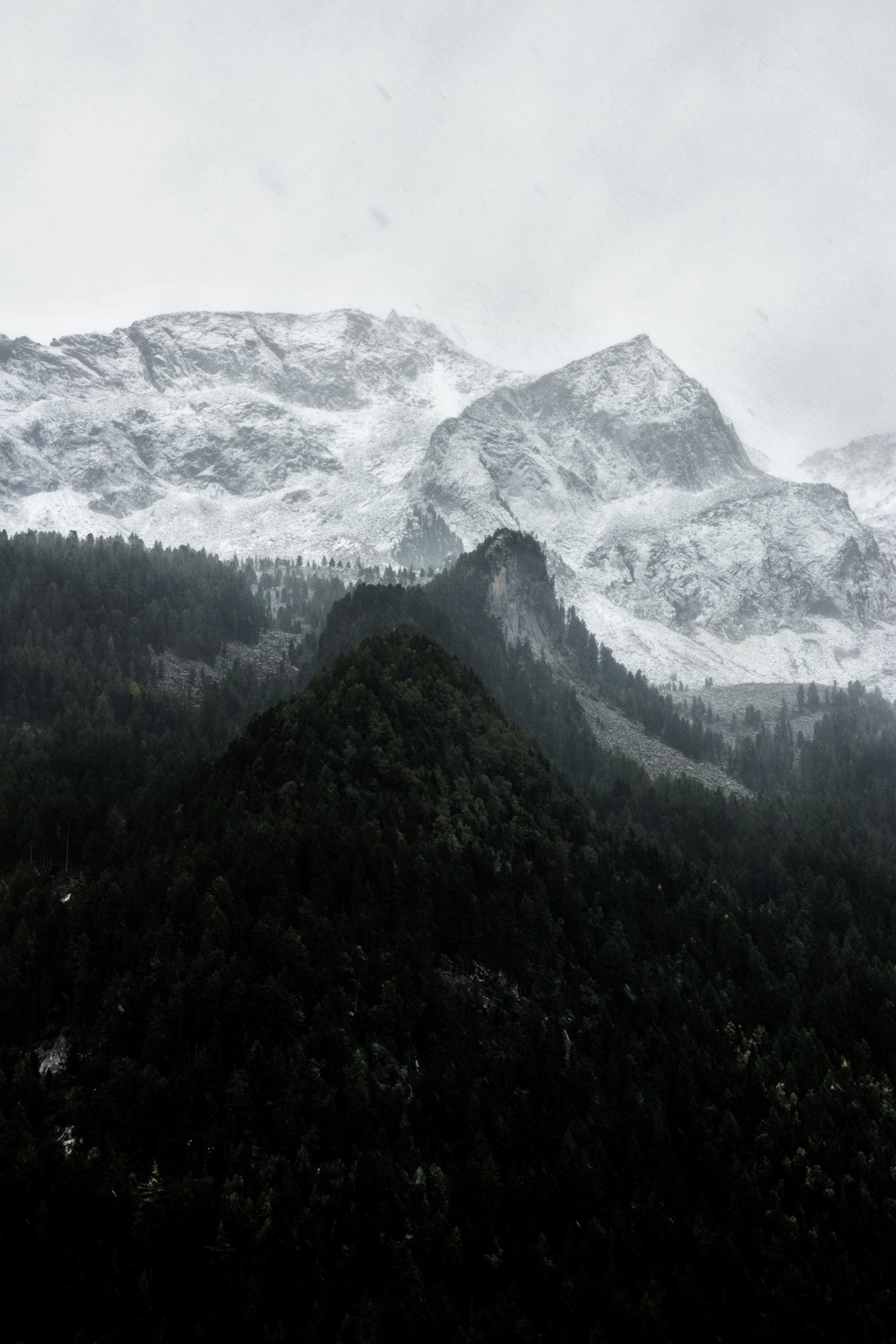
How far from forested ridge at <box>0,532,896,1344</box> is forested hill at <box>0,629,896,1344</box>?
0.83 ft

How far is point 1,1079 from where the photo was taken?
61406 millimetres

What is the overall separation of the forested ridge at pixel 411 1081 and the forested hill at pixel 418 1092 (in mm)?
252

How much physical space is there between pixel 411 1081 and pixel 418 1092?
1443 millimetres

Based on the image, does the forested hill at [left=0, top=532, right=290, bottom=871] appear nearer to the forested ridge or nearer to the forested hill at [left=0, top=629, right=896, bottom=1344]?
the forested ridge

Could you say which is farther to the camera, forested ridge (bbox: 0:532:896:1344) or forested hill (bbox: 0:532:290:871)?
forested hill (bbox: 0:532:290:871)

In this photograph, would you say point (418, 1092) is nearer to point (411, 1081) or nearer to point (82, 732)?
point (411, 1081)

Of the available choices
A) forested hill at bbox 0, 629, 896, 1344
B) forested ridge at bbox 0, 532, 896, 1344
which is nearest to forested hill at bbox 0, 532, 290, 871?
forested ridge at bbox 0, 532, 896, 1344

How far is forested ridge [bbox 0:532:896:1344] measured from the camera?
57.3 m

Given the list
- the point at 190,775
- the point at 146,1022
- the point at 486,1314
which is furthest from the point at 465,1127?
the point at 190,775

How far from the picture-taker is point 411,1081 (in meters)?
75.0

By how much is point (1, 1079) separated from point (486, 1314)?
122ft

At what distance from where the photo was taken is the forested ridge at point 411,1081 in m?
57.3

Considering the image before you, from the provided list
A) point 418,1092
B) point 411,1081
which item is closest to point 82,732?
point 411,1081

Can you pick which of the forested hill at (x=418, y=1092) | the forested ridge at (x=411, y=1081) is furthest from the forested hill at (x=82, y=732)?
the forested hill at (x=418, y=1092)
